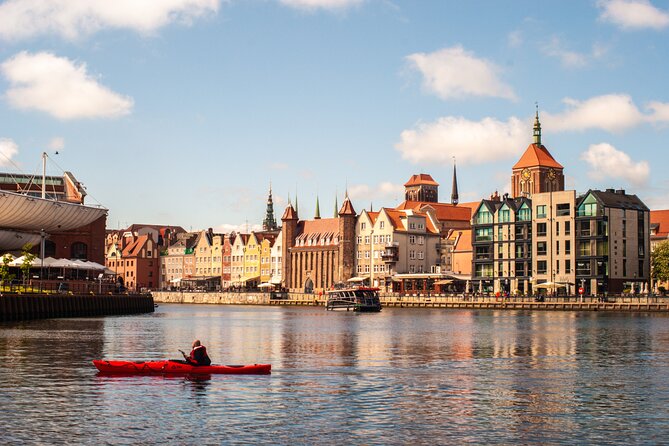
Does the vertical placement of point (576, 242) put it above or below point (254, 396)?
above

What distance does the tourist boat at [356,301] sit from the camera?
152m

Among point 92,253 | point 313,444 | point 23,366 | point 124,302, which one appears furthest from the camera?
point 92,253

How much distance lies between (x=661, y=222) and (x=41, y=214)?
116 m

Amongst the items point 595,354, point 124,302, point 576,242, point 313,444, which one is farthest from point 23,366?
point 576,242

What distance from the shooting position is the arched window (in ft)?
513

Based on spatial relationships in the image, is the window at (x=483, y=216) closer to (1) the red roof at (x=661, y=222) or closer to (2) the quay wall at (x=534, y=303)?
(2) the quay wall at (x=534, y=303)

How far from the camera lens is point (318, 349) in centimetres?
6881

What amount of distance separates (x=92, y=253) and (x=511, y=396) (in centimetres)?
12237

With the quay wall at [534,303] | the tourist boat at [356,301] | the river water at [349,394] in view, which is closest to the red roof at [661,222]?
the quay wall at [534,303]

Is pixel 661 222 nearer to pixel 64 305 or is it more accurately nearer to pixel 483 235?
pixel 483 235

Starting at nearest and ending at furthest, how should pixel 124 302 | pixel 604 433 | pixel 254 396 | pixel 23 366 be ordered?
pixel 604 433 < pixel 254 396 < pixel 23 366 < pixel 124 302

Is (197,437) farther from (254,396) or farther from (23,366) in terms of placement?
(23,366)

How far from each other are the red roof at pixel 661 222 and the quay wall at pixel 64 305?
4007 inches

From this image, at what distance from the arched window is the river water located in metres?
79.4
